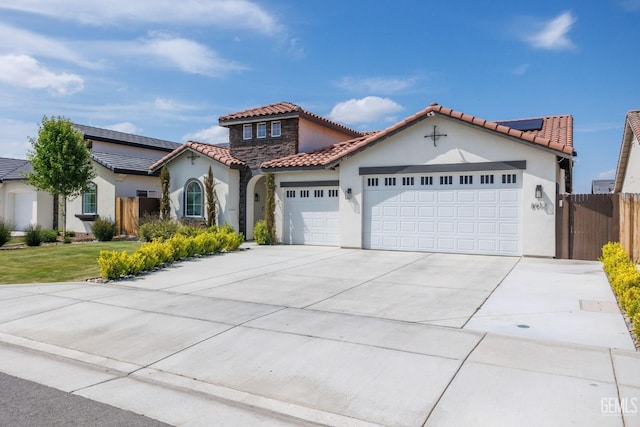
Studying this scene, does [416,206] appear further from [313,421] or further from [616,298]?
Result: [313,421]

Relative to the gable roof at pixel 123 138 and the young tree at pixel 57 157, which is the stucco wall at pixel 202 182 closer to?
the young tree at pixel 57 157

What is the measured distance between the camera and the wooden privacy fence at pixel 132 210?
885 inches

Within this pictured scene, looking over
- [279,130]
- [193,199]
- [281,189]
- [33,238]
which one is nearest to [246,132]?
[279,130]

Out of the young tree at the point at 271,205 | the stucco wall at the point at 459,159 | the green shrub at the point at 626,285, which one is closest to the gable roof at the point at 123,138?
the young tree at the point at 271,205

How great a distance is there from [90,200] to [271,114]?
38.4 feet

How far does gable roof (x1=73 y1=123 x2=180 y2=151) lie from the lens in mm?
26484

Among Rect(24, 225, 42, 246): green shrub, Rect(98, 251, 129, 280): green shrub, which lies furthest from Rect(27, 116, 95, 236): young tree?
Rect(98, 251, 129, 280): green shrub

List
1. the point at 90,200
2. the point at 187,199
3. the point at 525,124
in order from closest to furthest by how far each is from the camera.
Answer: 1. the point at 525,124
2. the point at 187,199
3. the point at 90,200

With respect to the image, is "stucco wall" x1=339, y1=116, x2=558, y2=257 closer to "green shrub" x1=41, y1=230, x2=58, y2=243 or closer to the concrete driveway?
the concrete driveway

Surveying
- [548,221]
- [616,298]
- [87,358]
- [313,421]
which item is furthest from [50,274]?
[548,221]

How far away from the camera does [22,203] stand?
28141 mm

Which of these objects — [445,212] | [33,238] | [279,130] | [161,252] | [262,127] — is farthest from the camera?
[262,127]

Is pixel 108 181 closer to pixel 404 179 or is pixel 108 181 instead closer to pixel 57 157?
pixel 57 157

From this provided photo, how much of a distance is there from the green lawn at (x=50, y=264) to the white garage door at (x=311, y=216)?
6211 millimetres
